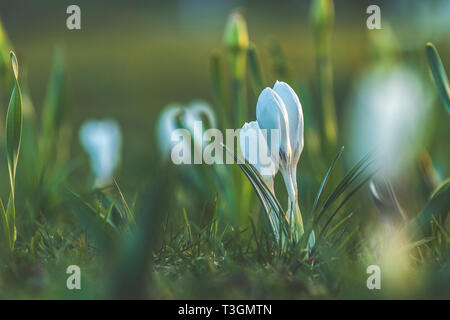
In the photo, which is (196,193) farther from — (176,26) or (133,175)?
(176,26)

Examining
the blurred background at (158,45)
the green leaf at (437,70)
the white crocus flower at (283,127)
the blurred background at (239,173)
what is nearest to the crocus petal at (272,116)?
the white crocus flower at (283,127)

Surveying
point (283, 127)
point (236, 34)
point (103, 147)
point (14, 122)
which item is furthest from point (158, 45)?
point (283, 127)

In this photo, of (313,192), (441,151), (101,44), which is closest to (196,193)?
(313,192)

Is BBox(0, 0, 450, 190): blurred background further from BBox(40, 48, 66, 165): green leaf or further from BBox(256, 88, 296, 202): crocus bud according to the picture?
BBox(256, 88, 296, 202): crocus bud

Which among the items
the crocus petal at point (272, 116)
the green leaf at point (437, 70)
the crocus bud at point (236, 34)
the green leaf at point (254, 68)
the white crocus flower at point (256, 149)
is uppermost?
the crocus bud at point (236, 34)

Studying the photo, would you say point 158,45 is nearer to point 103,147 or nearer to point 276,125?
point 103,147

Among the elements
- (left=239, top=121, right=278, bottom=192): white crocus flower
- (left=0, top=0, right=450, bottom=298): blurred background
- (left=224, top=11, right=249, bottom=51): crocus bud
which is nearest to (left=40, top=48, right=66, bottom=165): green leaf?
(left=0, top=0, right=450, bottom=298): blurred background

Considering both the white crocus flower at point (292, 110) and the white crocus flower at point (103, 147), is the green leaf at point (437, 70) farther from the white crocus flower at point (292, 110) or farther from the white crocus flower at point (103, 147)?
the white crocus flower at point (103, 147)

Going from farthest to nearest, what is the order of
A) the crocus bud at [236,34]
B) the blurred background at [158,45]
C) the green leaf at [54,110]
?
1. the blurred background at [158,45]
2. the green leaf at [54,110]
3. the crocus bud at [236,34]
